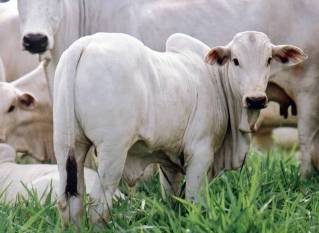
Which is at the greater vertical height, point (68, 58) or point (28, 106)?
point (68, 58)

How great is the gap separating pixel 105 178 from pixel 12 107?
122 inches

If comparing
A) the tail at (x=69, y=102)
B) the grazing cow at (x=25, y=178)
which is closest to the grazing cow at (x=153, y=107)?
the tail at (x=69, y=102)

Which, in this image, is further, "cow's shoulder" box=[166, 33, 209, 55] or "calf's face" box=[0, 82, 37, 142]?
"calf's face" box=[0, 82, 37, 142]

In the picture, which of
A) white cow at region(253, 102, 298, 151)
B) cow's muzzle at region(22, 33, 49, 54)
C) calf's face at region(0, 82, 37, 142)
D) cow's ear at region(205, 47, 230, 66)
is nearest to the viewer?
cow's ear at region(205, 47, 230, 66)

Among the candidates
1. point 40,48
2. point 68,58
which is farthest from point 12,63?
point 68,58

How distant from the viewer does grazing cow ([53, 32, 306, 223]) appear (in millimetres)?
5781

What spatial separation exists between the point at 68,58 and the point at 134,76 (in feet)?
1.19

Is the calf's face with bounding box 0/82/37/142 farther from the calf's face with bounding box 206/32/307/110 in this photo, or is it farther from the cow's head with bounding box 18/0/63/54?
the calf's face with bounding box 206/32/307/110

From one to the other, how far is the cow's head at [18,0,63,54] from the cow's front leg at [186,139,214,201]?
5.39ft

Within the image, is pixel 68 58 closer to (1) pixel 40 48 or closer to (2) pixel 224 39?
(1) pixel 40 48

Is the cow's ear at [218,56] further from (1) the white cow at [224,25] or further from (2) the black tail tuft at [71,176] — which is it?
(1) the white cow at [224,25]

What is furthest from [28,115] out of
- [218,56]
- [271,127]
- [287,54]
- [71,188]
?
[271,127]

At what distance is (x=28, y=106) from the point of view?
8.80 metres

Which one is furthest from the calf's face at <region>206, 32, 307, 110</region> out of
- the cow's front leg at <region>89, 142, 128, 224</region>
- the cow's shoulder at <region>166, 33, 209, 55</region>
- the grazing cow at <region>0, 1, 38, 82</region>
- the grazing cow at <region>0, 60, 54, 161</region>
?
the grazing cow at <region>0, 1, 38, 82</region>
